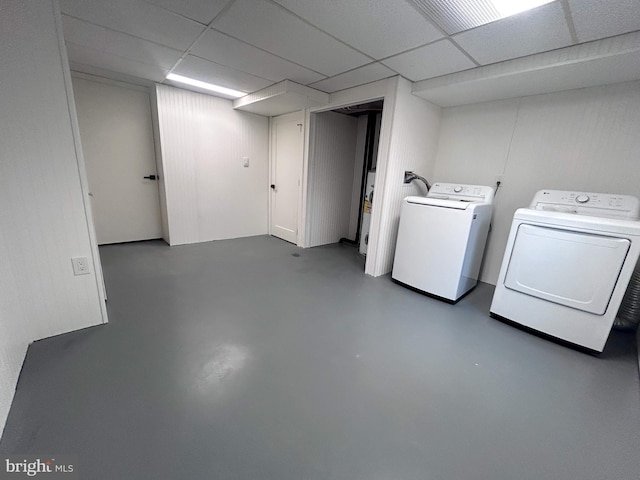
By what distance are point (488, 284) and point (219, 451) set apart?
3.21 meters

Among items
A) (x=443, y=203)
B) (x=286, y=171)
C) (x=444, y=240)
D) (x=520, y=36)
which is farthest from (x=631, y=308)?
(x=286, y=171)

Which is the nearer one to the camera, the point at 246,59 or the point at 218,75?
the point at 246,59

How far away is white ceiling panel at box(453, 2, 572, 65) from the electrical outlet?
124 inches

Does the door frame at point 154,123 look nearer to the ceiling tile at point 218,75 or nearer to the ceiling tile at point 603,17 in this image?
the ceiling tile at point 218,75

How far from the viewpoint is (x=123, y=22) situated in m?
1.90

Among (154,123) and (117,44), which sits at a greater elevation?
(117,44)

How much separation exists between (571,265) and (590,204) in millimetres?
636

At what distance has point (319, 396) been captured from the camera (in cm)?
143

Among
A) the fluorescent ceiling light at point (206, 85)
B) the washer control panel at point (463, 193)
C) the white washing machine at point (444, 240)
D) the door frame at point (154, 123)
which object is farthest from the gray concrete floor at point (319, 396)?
the fluorescent ceiling light at point (206, 85)

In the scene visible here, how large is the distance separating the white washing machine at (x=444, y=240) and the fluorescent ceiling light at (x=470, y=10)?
4.42 ft

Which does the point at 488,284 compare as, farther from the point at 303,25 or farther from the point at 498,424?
the point at 303,25

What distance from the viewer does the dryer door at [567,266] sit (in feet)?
5.81

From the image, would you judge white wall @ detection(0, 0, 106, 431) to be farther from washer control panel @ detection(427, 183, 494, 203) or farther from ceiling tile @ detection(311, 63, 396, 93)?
washer control panel @ detection(427, 183, 494, 203)

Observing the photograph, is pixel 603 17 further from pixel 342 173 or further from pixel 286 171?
pixel 286 171
